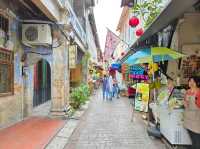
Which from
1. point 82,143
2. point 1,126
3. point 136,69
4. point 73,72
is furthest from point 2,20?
point 73,72

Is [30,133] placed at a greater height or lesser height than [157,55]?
lesser

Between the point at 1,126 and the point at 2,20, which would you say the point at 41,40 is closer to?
the point at 2,20

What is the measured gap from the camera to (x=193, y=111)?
6723mm

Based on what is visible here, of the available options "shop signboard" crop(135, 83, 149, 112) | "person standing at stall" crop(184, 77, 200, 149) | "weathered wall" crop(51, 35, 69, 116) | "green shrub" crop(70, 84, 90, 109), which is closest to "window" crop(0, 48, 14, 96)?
"weathered wall" crop(51, 35, 69, 116)

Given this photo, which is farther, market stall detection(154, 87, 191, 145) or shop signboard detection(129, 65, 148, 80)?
shop signboard detection(129, 65, 148, 80)

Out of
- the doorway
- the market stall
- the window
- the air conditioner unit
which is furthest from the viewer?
the doorway

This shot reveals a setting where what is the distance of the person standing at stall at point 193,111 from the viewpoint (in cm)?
662

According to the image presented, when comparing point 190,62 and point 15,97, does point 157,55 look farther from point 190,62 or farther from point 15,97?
point 15,97

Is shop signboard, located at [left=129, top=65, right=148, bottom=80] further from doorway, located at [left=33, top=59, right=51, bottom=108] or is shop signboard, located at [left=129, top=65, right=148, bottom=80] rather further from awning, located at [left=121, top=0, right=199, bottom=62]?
awning, located at [left=121, top=0, right=199, bottom=62]

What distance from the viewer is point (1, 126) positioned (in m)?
10.2

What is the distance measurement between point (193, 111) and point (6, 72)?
629cm

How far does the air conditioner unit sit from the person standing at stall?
609 centimetres

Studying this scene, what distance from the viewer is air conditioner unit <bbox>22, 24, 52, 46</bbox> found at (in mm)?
11609

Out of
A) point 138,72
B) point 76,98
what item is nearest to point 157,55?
point 76,98
